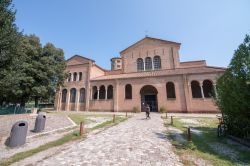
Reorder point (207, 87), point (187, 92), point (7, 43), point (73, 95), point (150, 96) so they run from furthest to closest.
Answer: point (73, 95) < point (150, 96) < point (207, 87) < point (187, 92) < point (7, 43)

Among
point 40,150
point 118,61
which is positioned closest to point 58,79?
point 40,150

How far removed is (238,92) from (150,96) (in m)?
18.8

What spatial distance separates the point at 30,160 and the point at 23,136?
2.76 m

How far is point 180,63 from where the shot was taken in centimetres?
2675

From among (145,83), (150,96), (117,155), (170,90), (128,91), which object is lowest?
(117,155)

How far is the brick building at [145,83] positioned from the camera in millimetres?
21891

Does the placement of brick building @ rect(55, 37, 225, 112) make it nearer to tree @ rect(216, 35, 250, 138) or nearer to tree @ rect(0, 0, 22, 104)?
tree @ rect(216, 35, 250, 138)

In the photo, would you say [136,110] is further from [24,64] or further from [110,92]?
[24,64]

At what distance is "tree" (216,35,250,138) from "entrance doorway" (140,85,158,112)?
16765 mm

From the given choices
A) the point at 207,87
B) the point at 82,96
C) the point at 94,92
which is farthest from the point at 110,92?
the point at 207,87

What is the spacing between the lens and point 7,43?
11.6 meters

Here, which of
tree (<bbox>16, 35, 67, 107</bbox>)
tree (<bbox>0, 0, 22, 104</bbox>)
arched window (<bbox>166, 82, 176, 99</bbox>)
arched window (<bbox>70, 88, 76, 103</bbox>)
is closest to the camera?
tree (<bbox>0, 0, 22, 104</bbox>)

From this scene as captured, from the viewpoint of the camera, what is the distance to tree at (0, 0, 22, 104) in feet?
36.4

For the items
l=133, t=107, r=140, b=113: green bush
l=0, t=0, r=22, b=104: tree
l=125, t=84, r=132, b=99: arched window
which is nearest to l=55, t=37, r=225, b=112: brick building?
l=125, t=84, r=132, b=99: arched window
